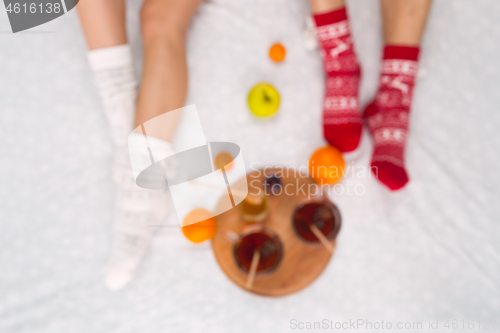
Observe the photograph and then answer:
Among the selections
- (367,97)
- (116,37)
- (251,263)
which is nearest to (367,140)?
(367,97)

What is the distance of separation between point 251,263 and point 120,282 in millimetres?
256

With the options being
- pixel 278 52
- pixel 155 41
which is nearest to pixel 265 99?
pixel 278 52

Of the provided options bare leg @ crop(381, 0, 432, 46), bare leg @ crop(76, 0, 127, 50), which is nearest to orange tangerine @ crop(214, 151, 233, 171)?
bare leg @ crop(76, 0, 127, 50)

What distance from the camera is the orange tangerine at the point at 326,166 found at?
71cm

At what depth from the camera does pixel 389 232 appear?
2.36ft

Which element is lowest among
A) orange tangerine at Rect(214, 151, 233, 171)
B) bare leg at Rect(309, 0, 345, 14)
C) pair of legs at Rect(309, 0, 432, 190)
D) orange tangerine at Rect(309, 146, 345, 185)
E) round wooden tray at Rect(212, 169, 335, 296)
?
round wooden tray at Rect(212, 169, 335, 296)

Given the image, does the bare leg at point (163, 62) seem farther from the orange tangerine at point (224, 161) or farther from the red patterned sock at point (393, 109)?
the red patterned sock at point (393, 109)

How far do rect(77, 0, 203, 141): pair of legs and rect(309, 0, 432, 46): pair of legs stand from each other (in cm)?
28

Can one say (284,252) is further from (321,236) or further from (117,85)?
(117,85)

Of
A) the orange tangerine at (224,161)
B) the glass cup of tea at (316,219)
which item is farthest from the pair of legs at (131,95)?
the glass cup of tea at (316,219)

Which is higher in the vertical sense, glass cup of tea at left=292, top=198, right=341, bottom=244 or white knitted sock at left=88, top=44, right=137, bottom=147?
white knitted sock at left=88, top=44, right=137, bottom=147

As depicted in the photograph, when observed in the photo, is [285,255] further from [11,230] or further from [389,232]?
[11,230]

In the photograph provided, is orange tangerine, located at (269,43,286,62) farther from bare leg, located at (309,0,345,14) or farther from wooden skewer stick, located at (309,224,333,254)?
wooden skewer stick, located at (309,224,333,254)

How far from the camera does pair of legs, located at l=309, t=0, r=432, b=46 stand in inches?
28.8
